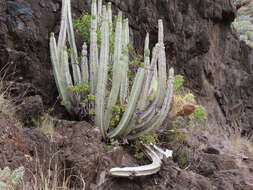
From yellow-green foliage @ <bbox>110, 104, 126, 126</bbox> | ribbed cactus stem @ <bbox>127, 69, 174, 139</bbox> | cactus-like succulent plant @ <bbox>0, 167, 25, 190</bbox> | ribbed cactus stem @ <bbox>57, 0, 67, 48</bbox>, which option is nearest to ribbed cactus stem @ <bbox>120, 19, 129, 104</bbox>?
yellow-green foliage @ <bbox>110, 104, 126, 126</bbox>

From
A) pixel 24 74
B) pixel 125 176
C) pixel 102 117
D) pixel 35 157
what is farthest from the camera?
pixel 24 74

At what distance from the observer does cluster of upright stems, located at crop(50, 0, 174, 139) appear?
15.4 feet

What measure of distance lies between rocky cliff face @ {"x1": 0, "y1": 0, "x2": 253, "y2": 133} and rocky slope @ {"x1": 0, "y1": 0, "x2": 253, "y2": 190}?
0.01 m

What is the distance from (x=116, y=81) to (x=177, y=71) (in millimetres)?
4436

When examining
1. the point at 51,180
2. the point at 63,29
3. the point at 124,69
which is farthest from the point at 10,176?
the point at 63,29

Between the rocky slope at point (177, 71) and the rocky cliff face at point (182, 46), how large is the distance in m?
0.01

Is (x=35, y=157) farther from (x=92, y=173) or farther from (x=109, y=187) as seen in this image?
(x=109, y=187)

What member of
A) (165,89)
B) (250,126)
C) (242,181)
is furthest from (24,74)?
(250,126)

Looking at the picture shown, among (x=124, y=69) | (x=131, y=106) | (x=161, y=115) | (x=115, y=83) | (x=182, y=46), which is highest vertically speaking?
(x=182, y=46)

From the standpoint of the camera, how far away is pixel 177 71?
29.2ft

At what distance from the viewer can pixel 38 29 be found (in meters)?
5.84

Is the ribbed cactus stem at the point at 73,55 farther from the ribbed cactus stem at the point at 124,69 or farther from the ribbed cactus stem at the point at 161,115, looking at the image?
the ribbed cactus stem at the point at 161,115

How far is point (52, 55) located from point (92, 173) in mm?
2107

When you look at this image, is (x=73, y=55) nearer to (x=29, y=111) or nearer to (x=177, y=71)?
(x=29, y=111)
